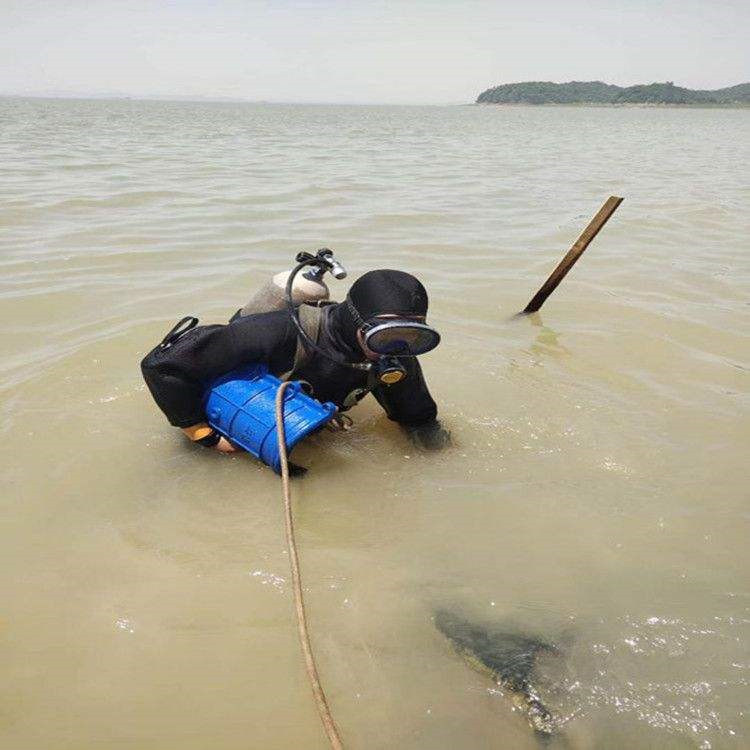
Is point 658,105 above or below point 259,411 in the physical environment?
below

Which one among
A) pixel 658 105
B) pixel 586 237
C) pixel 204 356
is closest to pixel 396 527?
pixel 204 356

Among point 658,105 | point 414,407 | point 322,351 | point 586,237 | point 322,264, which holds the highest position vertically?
point 322,264

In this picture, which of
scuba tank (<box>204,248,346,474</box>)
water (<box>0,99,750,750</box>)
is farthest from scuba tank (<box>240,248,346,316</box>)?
water (<box>0,99,750,750</box>)

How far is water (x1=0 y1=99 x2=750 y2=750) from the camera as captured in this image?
217 centimetres

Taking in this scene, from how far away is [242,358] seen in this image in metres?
3.22

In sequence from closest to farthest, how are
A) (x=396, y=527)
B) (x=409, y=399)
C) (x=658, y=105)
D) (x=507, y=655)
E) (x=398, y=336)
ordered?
(x=507, y=655), (x=398, y=336), (x=396, y=527), (x=409, y=399), (x=658, y=105)

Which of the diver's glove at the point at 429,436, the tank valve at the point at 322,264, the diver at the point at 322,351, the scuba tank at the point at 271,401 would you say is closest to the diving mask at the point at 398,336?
the diver at the point at 322,351

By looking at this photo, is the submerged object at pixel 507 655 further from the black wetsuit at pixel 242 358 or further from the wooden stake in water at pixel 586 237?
the wooden stake in water at pixel 586 237

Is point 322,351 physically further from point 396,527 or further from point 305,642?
point 305,642

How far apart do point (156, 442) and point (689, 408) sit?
3.54 m

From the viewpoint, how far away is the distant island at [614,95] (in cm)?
14350

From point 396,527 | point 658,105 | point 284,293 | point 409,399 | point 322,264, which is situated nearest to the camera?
point 396,527

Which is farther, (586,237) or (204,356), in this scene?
(586,237)

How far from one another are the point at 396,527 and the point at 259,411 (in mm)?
888
